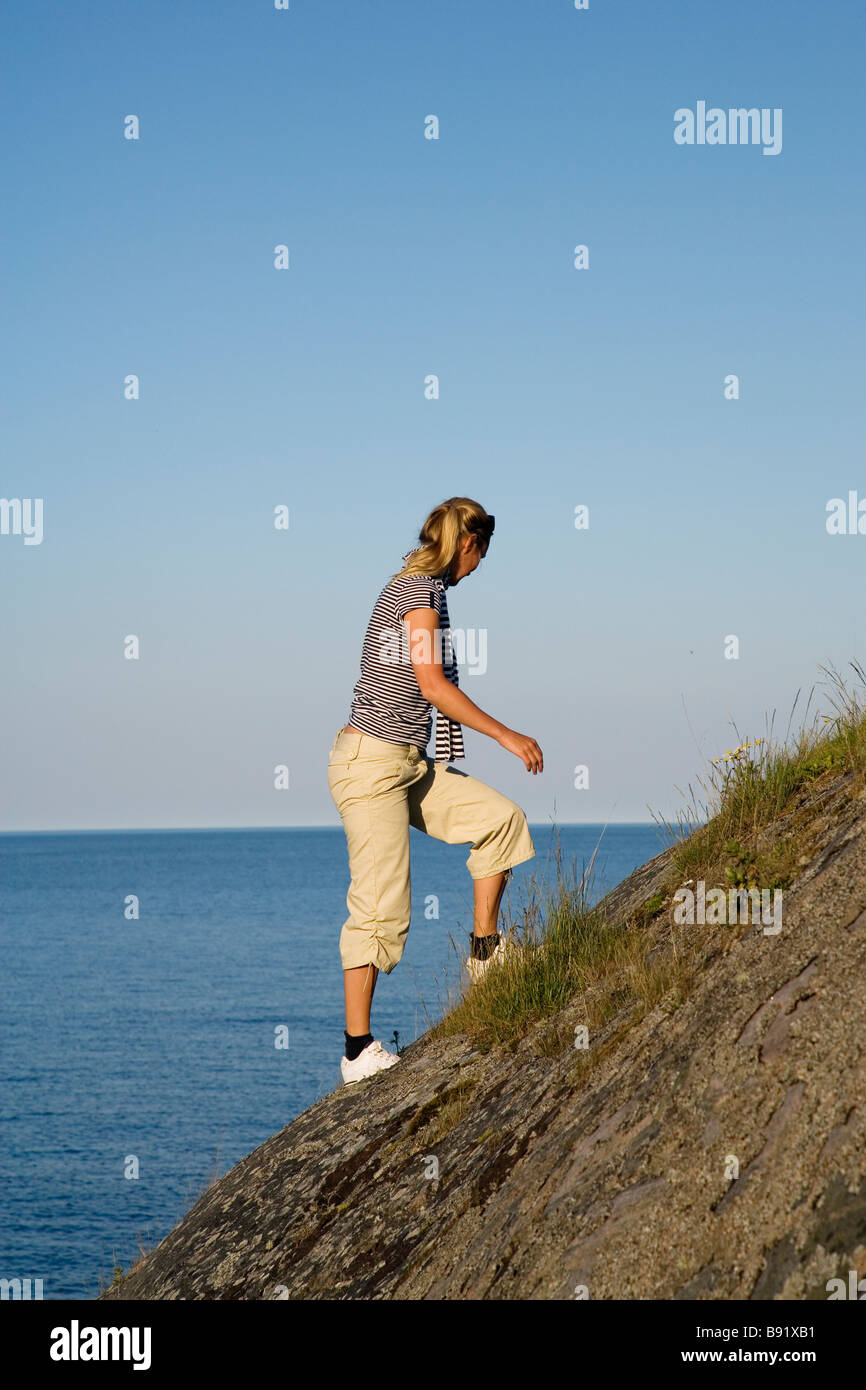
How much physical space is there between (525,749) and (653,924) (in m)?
1.15

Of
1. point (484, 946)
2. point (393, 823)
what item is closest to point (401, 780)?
point (393, 823)

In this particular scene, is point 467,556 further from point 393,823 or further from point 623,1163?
point 623,1163

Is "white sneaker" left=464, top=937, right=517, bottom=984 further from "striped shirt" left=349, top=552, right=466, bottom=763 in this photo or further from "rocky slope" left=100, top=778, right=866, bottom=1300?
"striped shirt" left=349, top=552, right=466, bottom=763

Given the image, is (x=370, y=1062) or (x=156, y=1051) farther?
(x=156, y=1051)

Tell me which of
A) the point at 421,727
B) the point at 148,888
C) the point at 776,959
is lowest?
the point at 148,888

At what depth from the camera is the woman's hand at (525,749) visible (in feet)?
16.7

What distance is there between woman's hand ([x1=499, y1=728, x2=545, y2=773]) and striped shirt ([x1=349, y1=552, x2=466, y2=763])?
0.57 metres

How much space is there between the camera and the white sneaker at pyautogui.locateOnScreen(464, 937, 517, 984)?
571 cm

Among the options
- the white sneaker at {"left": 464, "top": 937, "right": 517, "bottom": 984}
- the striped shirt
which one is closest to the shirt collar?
the striped shirt

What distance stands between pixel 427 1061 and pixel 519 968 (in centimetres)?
76

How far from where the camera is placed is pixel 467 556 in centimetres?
575
